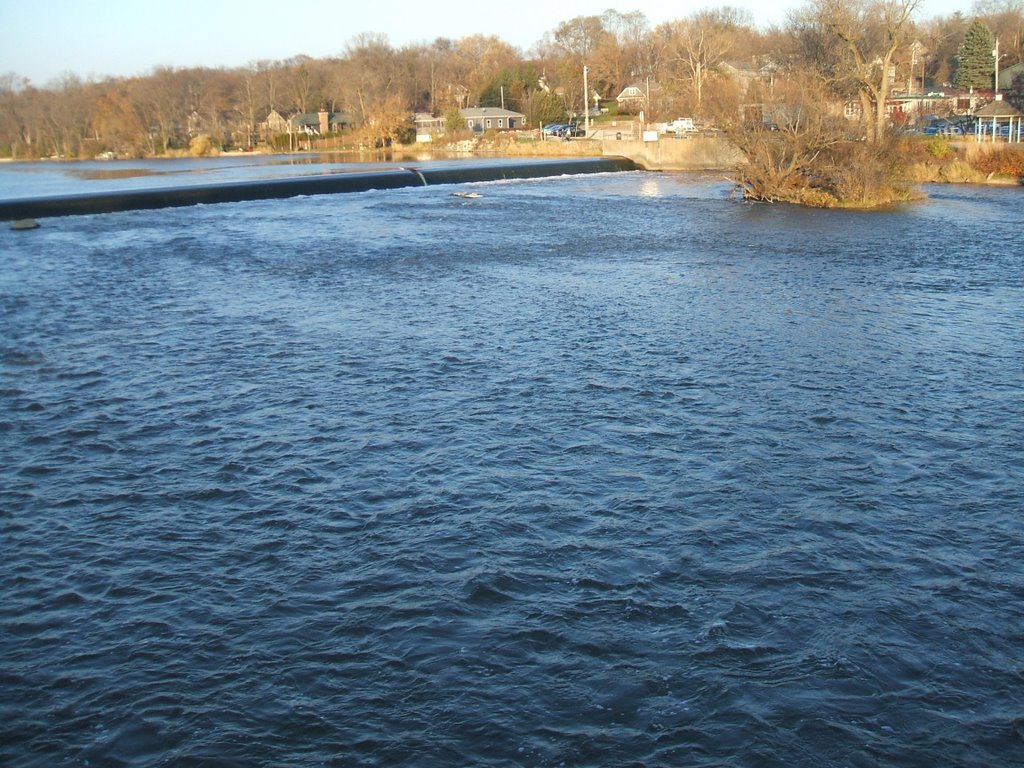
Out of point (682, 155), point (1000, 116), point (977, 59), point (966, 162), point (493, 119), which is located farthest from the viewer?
point (493, 119)

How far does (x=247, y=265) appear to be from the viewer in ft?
72.2

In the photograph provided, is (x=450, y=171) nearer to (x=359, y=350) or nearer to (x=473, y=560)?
(x=359, y=350)

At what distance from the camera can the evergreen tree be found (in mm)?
70750

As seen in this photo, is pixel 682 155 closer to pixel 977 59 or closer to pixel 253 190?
pixel 253 190

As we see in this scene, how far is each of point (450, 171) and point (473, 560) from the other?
1484 inches

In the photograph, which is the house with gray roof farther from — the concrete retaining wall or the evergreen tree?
the concrete retaining wall

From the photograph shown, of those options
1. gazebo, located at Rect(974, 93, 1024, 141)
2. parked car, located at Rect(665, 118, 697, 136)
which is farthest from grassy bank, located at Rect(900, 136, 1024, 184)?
parked car, located at Rect(665, 118, 697, 136)

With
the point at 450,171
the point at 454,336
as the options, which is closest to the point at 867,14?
the point at 450,171

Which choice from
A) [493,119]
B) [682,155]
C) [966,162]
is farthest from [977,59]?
[966,162]

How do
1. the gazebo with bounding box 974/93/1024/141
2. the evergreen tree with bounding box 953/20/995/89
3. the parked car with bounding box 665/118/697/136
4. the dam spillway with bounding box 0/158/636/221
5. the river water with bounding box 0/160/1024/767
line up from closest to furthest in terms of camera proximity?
the river water with bounding box 0/160/1024/767 < the dam spillway with bounding box 0/158/636/221 < the gazebo with bounding box 974/93/1024/141 < the parked car with bounding box 665/118/697/136 < the evergreen tree with bounding box 953/20/995/89

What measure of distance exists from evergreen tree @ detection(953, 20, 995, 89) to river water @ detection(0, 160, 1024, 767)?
61.9 metres

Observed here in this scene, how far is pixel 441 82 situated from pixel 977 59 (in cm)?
5409

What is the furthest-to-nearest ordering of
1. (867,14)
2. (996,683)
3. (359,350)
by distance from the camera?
(867,14) → (359,350) → (996,683)

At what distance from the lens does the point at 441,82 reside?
10481 cm
